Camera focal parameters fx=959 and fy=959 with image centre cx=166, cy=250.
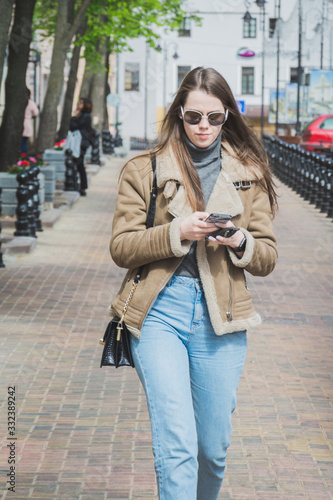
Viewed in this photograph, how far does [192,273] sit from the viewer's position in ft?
11.4

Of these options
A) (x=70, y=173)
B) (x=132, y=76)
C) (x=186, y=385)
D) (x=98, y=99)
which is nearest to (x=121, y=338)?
(x=186, y=385)

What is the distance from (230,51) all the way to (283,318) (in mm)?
75902

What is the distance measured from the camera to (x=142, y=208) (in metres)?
3.49

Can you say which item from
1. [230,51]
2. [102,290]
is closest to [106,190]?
[102,290]

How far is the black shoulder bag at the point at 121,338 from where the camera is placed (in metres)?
3.48

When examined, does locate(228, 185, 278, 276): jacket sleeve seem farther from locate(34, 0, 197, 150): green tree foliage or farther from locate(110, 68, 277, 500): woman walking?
locate(34, 0, 197, 150): green tree foliage

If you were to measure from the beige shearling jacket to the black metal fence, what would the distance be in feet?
49.7

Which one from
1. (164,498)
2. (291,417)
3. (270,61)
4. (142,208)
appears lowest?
(291,417)

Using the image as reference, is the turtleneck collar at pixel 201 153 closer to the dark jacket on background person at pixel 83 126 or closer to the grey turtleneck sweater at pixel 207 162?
the grey turtleneck sweater at pixel 207 162

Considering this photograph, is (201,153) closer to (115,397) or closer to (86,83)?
(115,397)

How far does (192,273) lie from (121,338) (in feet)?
1.15

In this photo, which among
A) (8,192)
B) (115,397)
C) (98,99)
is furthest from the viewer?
(98,99)

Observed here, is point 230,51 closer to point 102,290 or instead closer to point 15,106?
point 15,106

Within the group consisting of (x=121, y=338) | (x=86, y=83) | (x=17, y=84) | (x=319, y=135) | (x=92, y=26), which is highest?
Result: (x=92, y=26)
